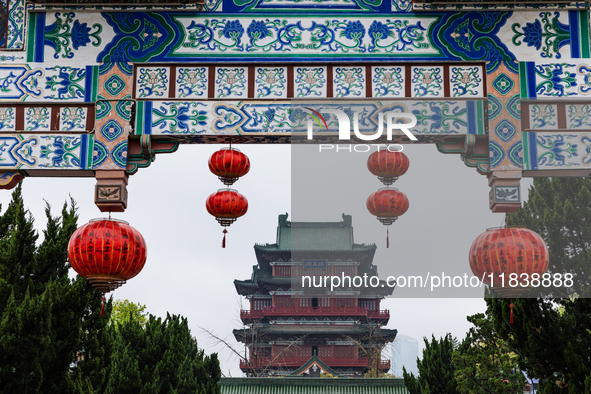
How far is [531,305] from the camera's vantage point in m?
5.74

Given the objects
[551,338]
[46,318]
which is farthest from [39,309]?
[551,338]

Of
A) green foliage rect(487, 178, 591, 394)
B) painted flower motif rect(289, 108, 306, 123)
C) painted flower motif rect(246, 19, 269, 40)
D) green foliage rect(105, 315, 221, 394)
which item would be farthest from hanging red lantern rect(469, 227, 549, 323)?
green foliage rect(105, 315, 221, 394)

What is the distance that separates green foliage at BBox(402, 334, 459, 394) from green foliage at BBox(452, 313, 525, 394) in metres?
1.56

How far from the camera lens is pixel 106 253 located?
4.03 m

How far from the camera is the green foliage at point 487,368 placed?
26.4ft

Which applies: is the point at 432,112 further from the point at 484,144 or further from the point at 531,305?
the point at 531,305

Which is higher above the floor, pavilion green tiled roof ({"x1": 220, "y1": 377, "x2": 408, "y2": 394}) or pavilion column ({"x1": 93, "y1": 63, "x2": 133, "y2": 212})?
pavilion column ({"x1": 93, "y1": 63, "x2": 133, "y2": 212})

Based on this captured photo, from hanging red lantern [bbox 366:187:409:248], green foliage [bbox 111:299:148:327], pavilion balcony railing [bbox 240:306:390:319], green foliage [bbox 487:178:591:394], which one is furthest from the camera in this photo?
pavilion balcony railing [bbox 240:306:390:319]

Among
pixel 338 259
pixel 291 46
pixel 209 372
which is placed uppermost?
pixel 338 259

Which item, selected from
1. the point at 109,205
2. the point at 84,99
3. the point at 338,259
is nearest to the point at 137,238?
the point at 109,205

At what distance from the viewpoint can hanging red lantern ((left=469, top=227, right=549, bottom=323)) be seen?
12.9ft

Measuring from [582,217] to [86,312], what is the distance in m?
7.10

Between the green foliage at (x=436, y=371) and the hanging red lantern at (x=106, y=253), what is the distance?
775 cm

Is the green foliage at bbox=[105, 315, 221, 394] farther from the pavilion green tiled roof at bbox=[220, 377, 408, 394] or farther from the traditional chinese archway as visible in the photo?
the traditional chinese archway
